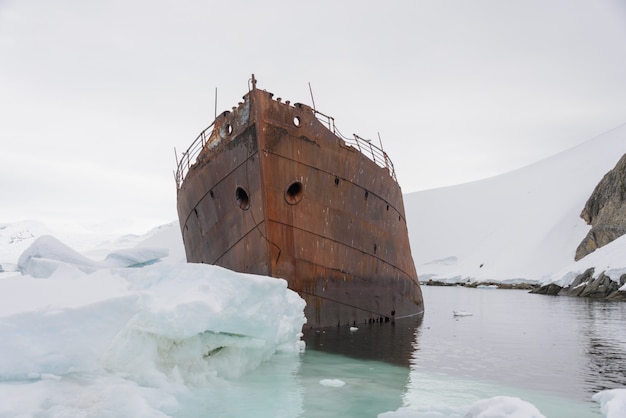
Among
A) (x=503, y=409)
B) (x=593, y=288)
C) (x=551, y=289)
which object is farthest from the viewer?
(x=551, y=289)

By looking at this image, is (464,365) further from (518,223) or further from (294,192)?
(518,223)

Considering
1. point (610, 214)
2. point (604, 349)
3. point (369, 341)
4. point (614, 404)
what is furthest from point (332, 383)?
point (610, 214)

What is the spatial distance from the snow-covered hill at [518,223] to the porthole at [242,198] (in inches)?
767

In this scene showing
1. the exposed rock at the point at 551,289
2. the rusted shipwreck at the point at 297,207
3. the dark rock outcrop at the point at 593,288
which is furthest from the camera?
the exposed rock at the point at 551,289

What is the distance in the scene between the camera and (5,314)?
12.2 feet

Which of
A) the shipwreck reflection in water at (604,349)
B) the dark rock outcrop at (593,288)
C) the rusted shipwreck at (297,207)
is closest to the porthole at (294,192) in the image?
the rusted shipwreck at (297,207)

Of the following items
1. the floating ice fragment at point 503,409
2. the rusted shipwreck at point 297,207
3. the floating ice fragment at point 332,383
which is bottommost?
the floating ice fragment at point 332,383

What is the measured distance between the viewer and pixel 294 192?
34.1 ft

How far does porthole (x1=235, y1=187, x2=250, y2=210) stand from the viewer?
411 inches

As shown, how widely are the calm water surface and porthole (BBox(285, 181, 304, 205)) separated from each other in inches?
107

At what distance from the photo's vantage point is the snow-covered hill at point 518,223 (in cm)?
4231

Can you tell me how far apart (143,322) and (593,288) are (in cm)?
2416

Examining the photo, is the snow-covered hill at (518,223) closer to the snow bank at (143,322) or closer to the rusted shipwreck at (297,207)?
the rusted shipwreck at (297,207)

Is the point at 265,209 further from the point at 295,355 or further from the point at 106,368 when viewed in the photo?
the point at 106,368
